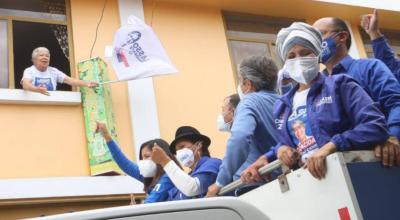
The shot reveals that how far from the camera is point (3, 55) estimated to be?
21.5ft

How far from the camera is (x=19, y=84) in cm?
641

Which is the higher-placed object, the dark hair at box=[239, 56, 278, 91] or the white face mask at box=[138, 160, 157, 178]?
the dark hair at box=[239, 56, 278, 91]

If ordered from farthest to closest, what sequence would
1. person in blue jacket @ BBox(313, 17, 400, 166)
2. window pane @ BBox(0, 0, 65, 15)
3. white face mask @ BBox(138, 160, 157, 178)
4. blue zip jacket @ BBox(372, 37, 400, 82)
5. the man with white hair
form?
window pane @ BBox(0, 0, 65, 15)
the man with white hair
white face mask @ BBox(138, 160, 157, 178)
blue zip jacket @ BBox(372, 37, 400, 82)
person in blue jacket @ BBox(313, 17, 400, 166)

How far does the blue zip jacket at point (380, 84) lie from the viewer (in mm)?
2805

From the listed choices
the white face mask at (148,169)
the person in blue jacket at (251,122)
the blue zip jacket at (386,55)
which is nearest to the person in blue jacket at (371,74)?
the person in blue jacket at (251,122)

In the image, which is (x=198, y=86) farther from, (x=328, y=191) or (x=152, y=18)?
(x=328, y=191)

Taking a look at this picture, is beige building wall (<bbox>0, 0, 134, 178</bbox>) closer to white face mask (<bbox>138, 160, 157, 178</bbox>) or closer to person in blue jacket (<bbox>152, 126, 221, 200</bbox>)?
white face mask (<bbox>138, 160, 157, 178</bbox>)

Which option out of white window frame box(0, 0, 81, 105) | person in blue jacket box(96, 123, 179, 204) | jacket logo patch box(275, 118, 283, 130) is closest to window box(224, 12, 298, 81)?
white window frame box(0, 0, 81, 105)

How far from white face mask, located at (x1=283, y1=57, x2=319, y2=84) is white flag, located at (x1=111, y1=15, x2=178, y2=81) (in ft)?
11.7

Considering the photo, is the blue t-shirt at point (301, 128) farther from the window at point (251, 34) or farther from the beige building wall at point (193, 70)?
the window at point (251, 34)

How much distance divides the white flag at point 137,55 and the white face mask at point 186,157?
260cm

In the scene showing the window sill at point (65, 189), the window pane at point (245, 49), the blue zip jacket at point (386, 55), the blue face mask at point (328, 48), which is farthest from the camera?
the window pane at point (245, 49)

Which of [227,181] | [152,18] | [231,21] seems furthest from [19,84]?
[227,181]

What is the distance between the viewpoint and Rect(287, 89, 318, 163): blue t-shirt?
Result: 2.73 m
